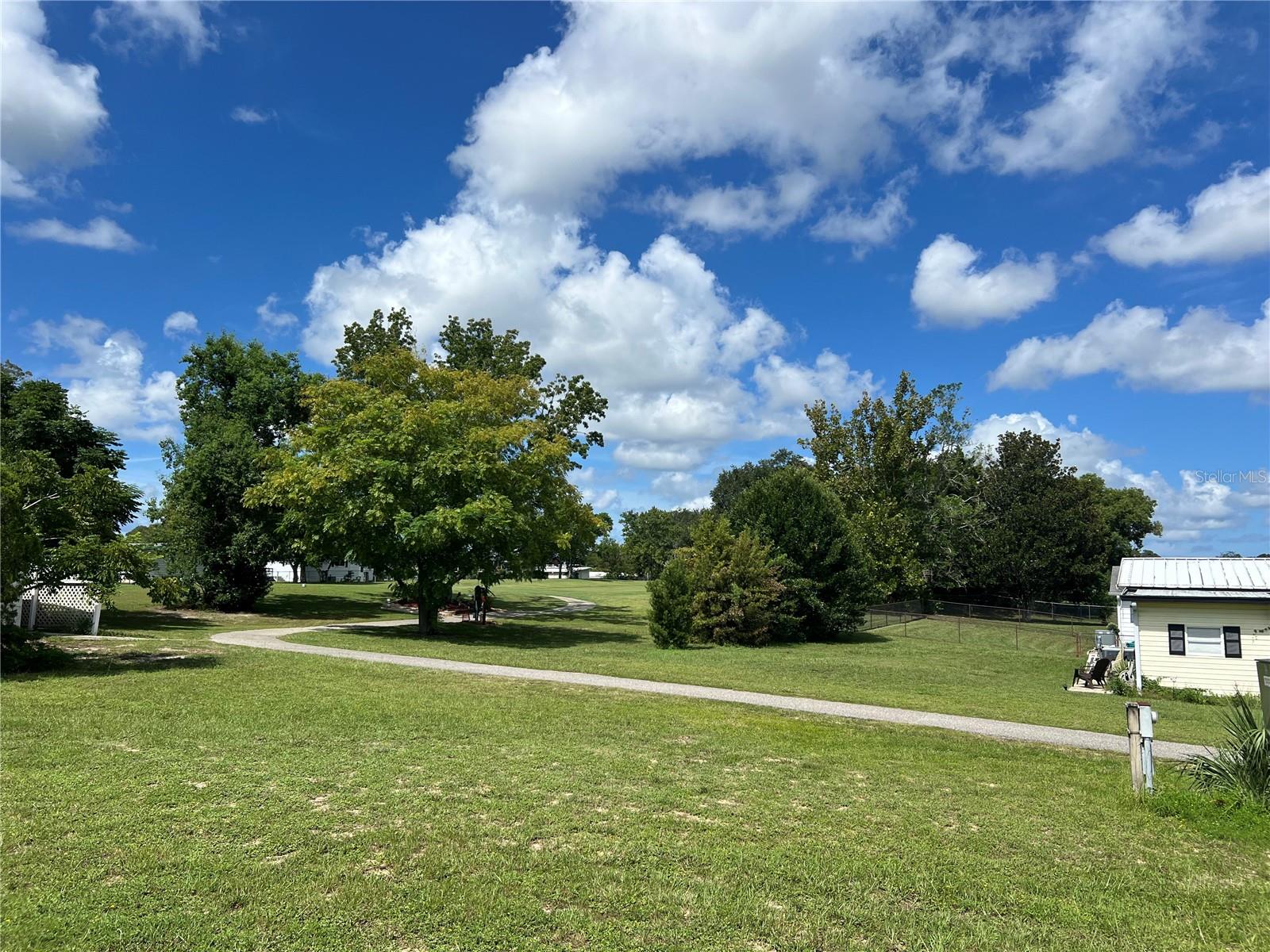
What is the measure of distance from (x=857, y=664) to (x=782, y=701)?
10681 mm

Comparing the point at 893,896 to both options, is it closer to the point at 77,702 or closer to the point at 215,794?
the point at 215,794

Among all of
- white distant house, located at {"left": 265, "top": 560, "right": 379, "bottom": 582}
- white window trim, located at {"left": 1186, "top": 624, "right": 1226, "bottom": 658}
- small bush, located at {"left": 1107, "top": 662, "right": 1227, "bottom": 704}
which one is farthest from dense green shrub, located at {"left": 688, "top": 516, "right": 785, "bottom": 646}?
white distant house, located at {"left": 265, "top": 560, "right": 379, "bottom": 582}

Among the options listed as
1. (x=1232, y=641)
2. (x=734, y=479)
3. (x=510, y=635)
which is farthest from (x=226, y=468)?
(x=734, y=479)

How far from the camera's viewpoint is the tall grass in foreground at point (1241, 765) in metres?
7.13

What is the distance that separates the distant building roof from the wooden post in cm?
1703

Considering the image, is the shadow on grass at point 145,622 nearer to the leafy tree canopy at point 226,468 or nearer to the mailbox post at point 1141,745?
the leafy tree canopy at point 226,468

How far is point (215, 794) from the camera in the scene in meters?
6.09

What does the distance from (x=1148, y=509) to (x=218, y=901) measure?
3362 inches

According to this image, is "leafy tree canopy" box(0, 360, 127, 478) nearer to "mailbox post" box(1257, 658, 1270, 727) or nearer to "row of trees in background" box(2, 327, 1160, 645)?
"row of trees in background" box(2, 327, 1160, 645)

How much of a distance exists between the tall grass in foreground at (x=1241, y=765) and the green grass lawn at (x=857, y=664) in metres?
3.76

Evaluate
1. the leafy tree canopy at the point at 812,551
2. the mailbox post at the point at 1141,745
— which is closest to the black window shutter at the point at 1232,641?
the leafy tree canopy at the point at 812,551

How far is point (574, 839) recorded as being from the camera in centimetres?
547

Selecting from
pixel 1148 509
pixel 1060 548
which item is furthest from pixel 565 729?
pixel 1148 509

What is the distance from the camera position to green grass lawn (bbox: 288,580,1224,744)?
14.0m
